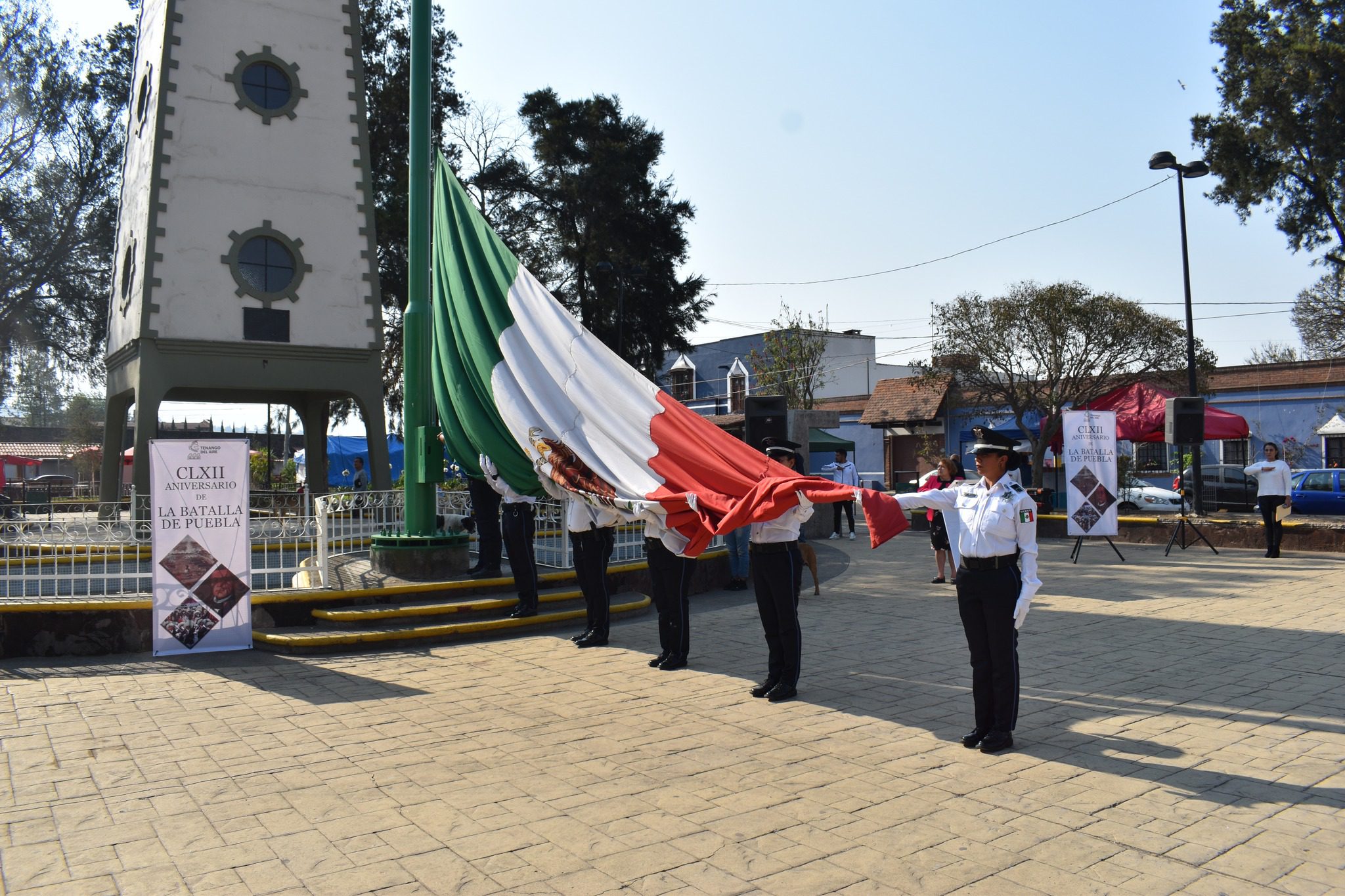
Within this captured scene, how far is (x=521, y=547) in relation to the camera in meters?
10.1

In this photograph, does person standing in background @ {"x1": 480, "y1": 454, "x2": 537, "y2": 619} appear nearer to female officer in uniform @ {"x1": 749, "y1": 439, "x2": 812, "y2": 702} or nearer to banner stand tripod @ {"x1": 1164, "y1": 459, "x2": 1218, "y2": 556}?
female officer in uniform @ {"x1": 749, "y1": 439, "x2": 812, "y2": 702}

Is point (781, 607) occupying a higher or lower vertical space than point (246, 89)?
lower

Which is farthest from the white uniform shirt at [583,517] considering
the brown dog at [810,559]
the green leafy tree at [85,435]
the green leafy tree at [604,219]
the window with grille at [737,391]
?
the green leafy tree at [85,435]

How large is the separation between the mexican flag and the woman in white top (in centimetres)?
1250

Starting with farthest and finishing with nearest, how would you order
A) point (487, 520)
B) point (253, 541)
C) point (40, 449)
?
1. point (40, 449)
2. point (487, 520)
3. point (253, 541)

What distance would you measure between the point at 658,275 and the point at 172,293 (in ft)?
58.8

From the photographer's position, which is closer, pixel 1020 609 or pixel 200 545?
pixel 1020 609

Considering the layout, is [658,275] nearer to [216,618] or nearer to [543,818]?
[216,618]

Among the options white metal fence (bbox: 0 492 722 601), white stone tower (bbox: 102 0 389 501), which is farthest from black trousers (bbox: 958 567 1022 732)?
white stone tower (bbox: 102 0 389 501)

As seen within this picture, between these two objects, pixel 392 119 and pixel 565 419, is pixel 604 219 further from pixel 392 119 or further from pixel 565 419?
pixel 565 419

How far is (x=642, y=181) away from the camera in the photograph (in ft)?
103

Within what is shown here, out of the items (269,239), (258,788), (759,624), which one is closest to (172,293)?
(269,239)

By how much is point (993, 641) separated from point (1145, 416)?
19364 millimetres

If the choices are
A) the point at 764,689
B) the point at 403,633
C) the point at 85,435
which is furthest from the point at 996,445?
the point at 85,435
